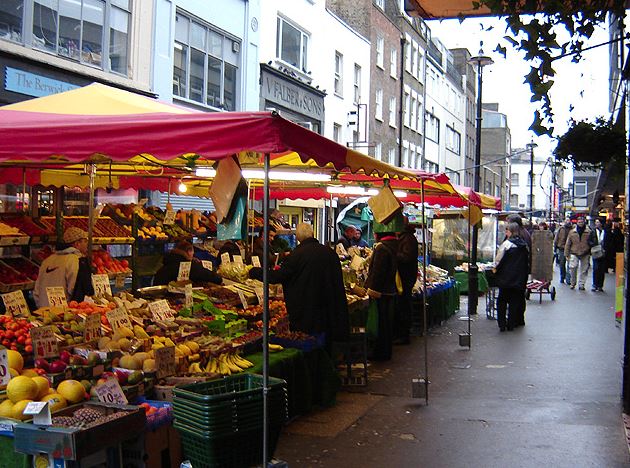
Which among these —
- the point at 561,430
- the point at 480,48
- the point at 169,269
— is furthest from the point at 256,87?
the point at 561,430

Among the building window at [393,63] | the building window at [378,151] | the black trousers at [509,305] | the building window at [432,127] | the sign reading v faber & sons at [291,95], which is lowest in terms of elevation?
the black trousers at [509,305]

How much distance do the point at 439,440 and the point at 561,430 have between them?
1.33 meters

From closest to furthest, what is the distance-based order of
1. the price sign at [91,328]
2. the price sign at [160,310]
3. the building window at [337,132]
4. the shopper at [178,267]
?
the price sign at [91,328] → the price sign at [160,310] → the shopper at [178,267] → the building window at [337,132]

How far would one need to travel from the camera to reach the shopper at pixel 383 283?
11547 mm

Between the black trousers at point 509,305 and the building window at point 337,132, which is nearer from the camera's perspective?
the black trousers at point 509,305

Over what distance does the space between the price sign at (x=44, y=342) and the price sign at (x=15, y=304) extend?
1.52 m

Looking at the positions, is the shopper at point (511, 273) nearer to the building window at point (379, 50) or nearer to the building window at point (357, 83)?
the building window at point (357, 83)

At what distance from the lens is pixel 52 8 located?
14.8 metres

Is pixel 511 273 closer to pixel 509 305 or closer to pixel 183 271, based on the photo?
pixel 509 305

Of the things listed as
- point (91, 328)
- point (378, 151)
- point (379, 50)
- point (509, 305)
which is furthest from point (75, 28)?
point (379, 50)

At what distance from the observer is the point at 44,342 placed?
592cm

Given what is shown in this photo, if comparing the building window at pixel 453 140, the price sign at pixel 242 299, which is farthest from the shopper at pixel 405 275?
the building window at pixel 453 140

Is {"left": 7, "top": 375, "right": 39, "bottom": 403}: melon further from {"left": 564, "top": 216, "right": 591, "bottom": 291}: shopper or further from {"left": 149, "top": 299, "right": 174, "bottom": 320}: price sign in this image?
{"left": 564, "top": 216, "right": 591, "bottom": 291}: shopper

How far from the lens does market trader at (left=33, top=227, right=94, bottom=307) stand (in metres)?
9.69
